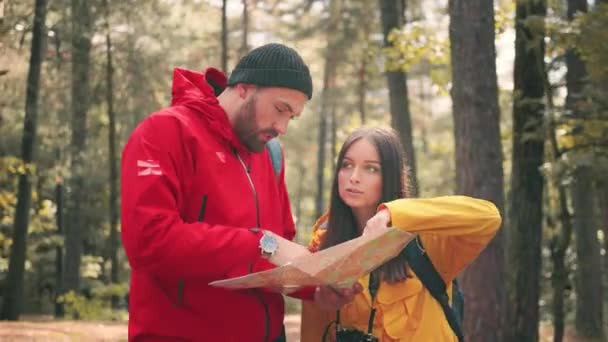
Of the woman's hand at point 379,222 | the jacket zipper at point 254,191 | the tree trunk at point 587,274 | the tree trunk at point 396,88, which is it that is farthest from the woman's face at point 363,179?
the tree trunk at point 587,274

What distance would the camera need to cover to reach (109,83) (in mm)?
19812

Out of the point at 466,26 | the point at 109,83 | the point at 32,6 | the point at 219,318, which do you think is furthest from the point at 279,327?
the point at 109,83

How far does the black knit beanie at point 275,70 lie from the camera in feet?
10.2

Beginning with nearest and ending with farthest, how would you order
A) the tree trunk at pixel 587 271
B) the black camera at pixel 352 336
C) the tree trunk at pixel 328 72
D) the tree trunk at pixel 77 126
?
the black camera at pixel 352 336 → the tree trunk at pixel 587 271 → the tree trunk at pixel 77 126 → the tree trunk at pixel 328 72

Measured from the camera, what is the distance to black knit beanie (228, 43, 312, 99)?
3109mm

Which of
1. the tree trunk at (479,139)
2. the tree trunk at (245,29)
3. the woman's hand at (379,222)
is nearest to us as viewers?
the woman's hand at (379,222)

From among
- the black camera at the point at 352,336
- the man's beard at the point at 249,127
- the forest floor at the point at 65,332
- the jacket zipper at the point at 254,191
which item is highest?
the man's beard at the point at 249,127

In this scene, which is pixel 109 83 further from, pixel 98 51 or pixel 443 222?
pixel 443 222

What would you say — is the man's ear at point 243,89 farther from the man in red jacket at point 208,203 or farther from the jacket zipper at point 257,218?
the jacket zipper at point 257,218

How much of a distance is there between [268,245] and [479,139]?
541 centimetres

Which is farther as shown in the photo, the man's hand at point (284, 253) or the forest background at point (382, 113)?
the forest background at point (382, 113)

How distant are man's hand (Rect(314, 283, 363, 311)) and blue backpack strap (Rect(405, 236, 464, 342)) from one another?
0.87 ft

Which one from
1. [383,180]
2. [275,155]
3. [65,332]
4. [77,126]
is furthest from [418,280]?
[77,126]

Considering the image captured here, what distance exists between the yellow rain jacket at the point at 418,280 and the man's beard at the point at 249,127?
0.58m
